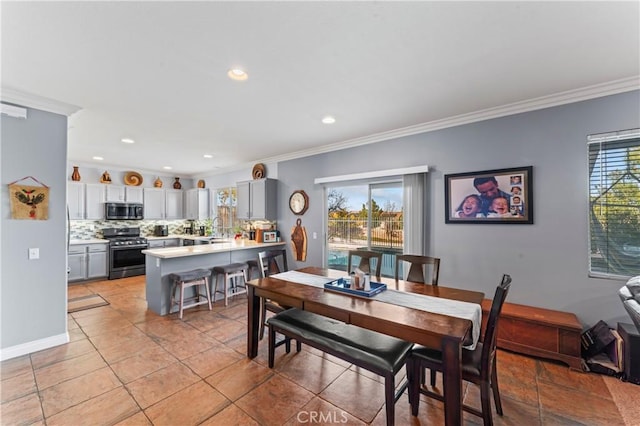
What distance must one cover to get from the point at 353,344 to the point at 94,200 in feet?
22.7

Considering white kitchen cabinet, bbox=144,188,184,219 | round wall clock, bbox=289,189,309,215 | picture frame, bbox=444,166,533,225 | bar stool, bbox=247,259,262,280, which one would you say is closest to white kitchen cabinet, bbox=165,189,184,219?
white kitchen cabinet, bbox=144,188,184,219

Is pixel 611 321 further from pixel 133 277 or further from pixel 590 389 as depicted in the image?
pixel 133 277

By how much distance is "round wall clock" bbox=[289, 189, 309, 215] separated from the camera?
16.8ft

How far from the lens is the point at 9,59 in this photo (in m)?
2.11

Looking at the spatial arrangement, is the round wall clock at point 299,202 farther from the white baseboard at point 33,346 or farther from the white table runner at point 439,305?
the white baseboard at point 33,346

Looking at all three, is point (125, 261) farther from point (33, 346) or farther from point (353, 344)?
point (353, 344)

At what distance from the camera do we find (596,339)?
2.51 m

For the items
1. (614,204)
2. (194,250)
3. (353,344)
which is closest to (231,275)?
(194,250)

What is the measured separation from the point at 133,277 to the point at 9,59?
5221 millimetres

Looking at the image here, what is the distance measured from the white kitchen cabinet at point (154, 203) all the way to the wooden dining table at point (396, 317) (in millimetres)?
5761

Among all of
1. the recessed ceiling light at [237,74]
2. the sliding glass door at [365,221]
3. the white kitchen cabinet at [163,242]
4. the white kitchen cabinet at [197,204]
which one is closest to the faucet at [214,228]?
the white kitchen cabinet at [197,204]

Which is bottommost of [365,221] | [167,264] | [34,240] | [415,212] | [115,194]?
[167,264]

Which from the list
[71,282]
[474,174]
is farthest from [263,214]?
[71,282]

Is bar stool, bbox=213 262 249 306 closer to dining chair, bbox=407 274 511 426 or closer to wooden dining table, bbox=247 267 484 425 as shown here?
wooden dining table, bbox=247 267 484 425
